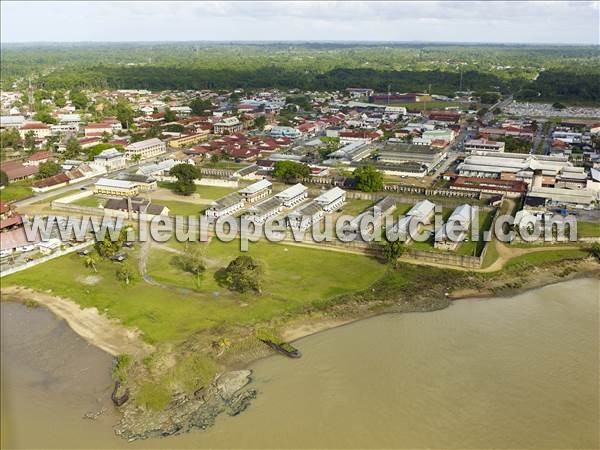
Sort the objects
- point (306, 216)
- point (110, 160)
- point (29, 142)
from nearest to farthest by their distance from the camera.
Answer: point (306, 216) < point (110, 160) < point (29, 142)

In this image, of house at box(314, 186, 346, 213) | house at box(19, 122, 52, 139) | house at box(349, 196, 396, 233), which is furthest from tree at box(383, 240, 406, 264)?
house at box(19, 122, 52, 139)

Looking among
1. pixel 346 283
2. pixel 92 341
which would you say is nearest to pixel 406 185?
pixel 346 283

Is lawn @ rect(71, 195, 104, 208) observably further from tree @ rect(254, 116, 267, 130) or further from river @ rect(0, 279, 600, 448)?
tree @ rect(254, 116, 267, 130)

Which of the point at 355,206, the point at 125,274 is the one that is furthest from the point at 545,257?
the point at 125,274

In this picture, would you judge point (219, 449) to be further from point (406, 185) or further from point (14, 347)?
point (406, 185)

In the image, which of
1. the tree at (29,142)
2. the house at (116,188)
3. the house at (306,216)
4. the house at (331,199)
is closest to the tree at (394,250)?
the house at (306,216)

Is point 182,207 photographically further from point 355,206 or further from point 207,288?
point 207,288
